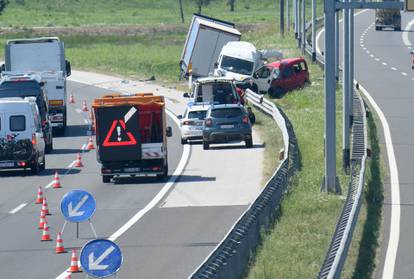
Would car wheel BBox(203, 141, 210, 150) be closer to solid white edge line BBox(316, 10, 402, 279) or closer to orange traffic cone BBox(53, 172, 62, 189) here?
solid white edge line BBox(316, 10, 402, 279)

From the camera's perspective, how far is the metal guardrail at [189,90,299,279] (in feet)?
50.3

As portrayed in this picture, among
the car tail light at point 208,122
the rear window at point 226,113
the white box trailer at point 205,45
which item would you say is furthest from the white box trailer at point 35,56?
the white box trailer at point 205,45

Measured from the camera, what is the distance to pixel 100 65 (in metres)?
77.9

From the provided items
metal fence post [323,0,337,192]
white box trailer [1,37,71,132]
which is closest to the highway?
metal fence post [323,0,337,192]

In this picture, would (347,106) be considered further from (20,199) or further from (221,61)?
(221,61)

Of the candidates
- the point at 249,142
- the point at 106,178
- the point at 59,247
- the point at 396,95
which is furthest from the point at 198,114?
the point at 59,247

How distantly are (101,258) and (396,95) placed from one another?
124ft

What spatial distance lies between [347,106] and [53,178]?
8466 millimetres

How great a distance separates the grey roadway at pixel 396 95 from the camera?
20.9 metres

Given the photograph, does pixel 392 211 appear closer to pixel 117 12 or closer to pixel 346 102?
pixel 346 102

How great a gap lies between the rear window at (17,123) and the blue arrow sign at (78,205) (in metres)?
14.7

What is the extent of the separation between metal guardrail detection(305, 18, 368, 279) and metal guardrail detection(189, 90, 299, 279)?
122 centimetres

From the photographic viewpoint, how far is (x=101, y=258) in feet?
49.2

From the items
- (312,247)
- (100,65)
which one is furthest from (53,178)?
(100,65)
